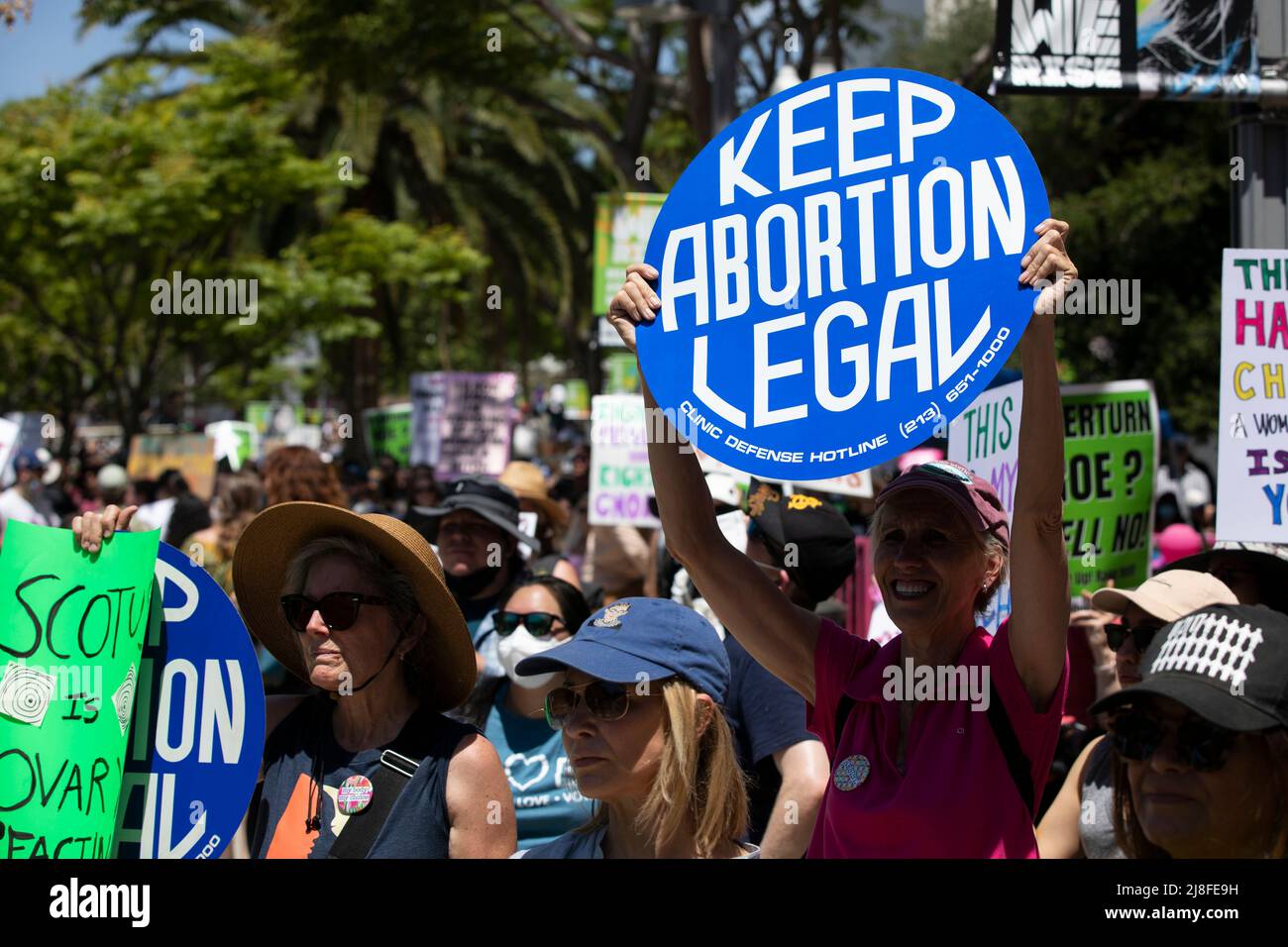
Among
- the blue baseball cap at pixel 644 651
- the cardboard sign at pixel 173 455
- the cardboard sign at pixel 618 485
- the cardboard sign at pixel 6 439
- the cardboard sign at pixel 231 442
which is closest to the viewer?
the blue baseball cap at pixel 644 651

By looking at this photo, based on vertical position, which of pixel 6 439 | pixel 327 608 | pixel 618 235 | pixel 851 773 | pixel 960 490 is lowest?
pixel 851 773

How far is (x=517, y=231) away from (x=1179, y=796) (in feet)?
70.9

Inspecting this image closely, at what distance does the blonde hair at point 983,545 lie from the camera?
2.61m

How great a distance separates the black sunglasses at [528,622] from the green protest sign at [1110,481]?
1.80 metres

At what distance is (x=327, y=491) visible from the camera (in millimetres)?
6543

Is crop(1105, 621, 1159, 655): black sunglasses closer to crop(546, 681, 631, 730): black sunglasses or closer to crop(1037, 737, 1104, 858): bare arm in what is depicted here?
crop(1037, 737, 1104, 858): bare arm

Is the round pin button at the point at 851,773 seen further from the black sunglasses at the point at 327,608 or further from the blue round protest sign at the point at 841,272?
the black sunglasses at the point at 327,608

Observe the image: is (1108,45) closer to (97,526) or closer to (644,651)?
(644,651)

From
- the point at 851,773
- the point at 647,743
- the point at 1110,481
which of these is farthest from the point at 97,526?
the point at 1110,481

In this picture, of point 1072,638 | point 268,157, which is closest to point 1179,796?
point 1072,638

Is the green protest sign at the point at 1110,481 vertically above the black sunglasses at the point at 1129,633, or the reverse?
the green protest sign at the point at 1110,481

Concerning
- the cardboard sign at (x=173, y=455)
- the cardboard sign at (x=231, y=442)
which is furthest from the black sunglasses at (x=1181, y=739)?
the cardboard sign at (x=173, y=455)

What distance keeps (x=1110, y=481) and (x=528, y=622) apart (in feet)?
7.09

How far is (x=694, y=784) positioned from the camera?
8.91ft
